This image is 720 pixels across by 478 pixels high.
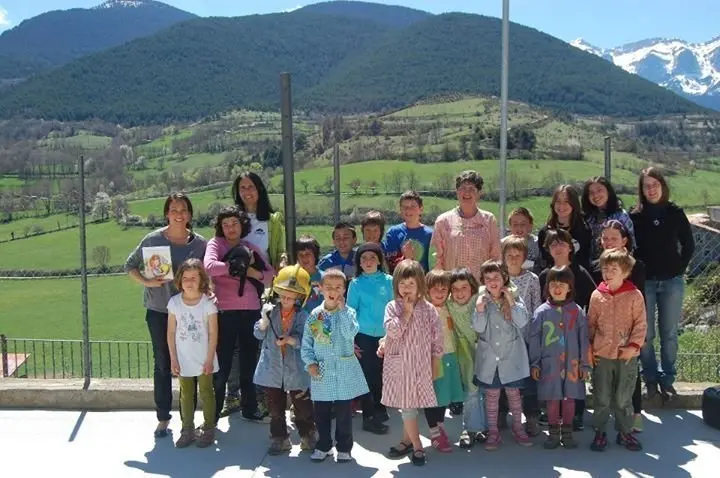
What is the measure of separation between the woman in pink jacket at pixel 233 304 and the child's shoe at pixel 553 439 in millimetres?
1848

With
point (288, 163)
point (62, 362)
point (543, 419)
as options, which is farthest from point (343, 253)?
point (62, 362)

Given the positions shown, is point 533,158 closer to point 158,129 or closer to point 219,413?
point 219,413

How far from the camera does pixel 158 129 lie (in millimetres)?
127375

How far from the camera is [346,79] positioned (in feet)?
546

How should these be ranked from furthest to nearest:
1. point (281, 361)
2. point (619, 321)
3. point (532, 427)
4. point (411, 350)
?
point (532, 427) → point (281, 361) → point (619, 321) → point (411, 350)

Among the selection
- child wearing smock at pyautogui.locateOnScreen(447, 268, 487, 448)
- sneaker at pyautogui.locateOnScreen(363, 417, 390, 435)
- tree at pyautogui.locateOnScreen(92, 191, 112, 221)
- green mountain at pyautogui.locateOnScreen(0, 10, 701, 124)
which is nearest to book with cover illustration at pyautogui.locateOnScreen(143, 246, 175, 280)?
sneaker at pyautogui.locateOnScreen(363, 417, 390, 435)

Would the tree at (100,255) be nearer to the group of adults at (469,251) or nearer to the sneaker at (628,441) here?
the group of adults at (469,251)

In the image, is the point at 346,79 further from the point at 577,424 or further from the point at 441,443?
the point at 441,443

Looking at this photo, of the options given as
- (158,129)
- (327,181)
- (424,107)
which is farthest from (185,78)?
(327,181)

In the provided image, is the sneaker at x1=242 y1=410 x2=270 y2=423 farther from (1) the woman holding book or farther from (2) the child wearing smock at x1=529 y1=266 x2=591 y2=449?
(2) the child wearing smock at x1=529 y1=266 x2=591 y2=449

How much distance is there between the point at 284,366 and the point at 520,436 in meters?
1.48

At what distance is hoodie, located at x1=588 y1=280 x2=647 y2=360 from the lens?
4.09 m

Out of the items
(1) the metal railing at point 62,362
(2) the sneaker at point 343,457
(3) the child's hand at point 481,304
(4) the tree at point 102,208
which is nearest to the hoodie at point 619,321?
(3) the child's hand at point 481,304

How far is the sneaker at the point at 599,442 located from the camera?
409cm
